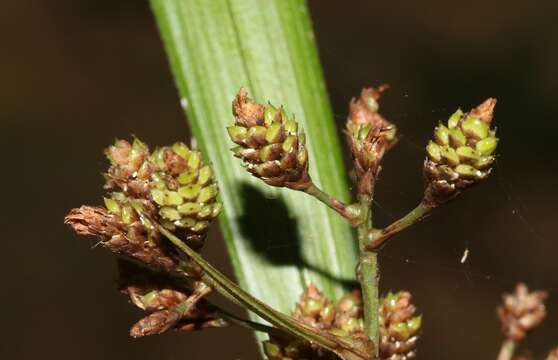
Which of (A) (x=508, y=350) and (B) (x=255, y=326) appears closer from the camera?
(B) (x=255, y=326)

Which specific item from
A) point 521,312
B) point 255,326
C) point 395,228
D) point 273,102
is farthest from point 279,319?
point 521,312

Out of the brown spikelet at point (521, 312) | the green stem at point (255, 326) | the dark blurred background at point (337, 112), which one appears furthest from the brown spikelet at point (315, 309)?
the dark blurred background at point (337, 112)

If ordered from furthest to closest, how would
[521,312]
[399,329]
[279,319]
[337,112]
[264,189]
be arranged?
[337,112] < [521,312] < [264,189] < [399,329] < [279,319]

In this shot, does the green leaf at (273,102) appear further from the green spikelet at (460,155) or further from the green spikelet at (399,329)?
the green spikelet at (460,155)

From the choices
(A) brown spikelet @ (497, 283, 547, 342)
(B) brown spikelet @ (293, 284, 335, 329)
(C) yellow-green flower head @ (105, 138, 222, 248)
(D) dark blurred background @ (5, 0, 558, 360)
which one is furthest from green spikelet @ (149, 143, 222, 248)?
(D) dark blurred background @ (5, 0, 558, 360)

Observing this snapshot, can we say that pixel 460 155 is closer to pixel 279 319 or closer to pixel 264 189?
pixel 279 319

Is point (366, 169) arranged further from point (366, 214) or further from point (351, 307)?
point (351, 307)

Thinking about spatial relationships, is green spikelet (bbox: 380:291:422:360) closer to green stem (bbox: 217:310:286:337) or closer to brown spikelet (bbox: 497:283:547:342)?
green stem (bbox: 217:310:286:337)
